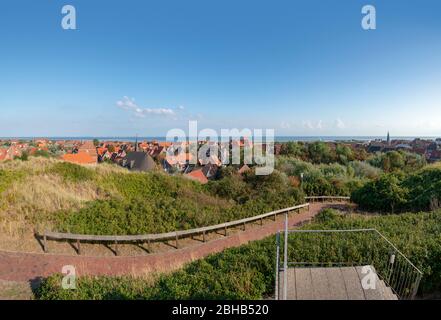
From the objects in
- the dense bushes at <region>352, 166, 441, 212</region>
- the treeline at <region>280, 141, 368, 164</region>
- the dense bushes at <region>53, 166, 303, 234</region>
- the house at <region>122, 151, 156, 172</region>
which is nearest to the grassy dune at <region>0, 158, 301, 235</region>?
the dense bushes at <region>53, 166, 303, 234</region>

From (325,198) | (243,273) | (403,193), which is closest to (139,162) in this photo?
(325,198)

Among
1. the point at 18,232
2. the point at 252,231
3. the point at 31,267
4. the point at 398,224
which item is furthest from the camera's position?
the point at 252,231

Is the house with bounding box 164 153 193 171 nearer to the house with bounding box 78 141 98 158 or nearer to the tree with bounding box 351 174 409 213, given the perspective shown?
the house with bounding box 78 141 98 158

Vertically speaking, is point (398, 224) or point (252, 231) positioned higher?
point (398, 224)
